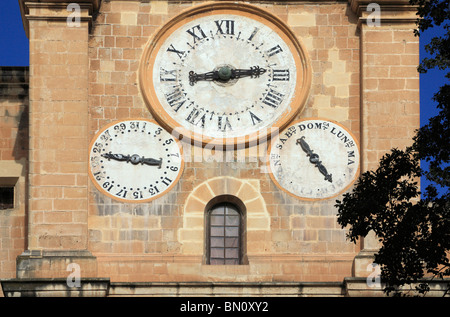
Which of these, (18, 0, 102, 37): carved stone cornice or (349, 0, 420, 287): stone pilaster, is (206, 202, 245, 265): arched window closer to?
(349, 0, 420, 287): stone pilaster

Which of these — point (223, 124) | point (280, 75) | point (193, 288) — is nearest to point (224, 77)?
point (223, 124)

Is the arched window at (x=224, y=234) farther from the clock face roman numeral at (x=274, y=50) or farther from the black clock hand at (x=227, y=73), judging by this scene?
the clock face roman numeral at (x=274, y=50)

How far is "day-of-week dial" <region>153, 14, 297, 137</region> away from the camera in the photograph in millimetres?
47062

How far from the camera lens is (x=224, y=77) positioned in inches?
1853

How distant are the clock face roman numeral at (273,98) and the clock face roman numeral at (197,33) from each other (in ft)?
6.50

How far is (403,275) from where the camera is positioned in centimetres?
3922

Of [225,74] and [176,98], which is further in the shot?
[176,98]

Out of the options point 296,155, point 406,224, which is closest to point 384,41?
point 296,155

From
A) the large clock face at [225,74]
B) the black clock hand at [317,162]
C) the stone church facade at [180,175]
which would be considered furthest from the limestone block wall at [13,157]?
the black clock hand at [317,162]

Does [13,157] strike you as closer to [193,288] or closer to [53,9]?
[53,9]

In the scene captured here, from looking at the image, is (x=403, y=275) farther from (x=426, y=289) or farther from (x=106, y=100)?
(x=106, y=100)

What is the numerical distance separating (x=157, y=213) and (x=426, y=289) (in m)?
7.49

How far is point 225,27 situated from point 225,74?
3.93ft

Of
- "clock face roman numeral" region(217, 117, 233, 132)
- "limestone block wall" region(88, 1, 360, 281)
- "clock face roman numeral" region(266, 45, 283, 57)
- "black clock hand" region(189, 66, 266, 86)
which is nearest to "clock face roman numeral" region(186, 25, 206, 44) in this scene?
"limestone block wall" region(88, 1, 360, 281)
